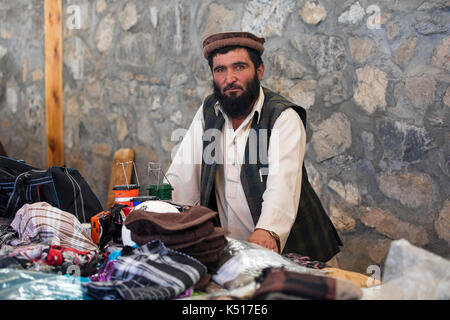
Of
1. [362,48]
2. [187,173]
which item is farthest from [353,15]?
[187,173]

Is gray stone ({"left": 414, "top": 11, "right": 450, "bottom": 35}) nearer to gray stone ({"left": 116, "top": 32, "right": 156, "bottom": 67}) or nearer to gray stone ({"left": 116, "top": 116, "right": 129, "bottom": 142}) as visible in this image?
gray stone ({"left": 116, "top": 32, "right": 156, "bottom": 67})

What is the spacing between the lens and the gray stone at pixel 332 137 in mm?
2428

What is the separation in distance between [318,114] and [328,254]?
84cm

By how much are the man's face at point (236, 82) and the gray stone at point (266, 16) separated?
81cm

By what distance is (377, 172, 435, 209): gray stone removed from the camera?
2.17 meters

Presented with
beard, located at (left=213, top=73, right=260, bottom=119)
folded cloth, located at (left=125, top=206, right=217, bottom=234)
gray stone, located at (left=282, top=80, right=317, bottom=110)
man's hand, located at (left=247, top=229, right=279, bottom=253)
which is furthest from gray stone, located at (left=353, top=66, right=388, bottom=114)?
folded cloth, located at (left=125, top=206, right=217, bottom=234)

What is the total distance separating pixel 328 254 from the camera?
6.67 feet

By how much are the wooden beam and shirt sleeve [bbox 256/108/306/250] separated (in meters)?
2.88

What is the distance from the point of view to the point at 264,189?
1859 mm

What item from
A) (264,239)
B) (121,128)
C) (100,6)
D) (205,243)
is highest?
(100,6)

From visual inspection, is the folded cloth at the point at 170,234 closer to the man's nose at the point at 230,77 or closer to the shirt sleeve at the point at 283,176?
the shirt sleeve at the point at 283,176

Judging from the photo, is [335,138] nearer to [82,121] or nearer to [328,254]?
[328,254]

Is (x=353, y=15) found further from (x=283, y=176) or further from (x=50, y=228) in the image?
(x=50, y=228)

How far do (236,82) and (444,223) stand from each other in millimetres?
1192
